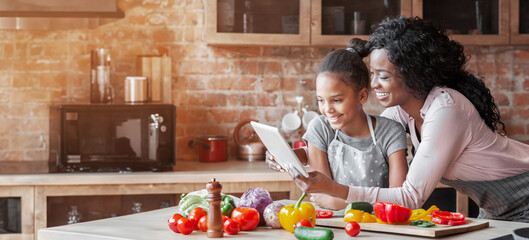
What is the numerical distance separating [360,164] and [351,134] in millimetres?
113

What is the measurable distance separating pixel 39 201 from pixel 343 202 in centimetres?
175

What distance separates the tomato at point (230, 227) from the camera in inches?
68.9

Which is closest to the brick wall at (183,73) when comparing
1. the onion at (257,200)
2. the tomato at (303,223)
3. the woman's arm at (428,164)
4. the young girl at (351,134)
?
the young girl at (351,134)

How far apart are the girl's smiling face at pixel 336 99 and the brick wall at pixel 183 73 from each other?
177 cm

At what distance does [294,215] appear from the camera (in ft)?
5.76

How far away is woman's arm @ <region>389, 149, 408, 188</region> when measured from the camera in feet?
7.36

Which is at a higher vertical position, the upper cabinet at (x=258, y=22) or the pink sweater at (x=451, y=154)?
the upper cabinet at (x=258, y=22)

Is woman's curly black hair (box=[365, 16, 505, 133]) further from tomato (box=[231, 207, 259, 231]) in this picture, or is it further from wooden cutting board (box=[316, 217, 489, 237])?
tomato (box=[231, 207, 259, 231])

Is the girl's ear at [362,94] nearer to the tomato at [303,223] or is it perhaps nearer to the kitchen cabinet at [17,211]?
the tomato at [303,223]

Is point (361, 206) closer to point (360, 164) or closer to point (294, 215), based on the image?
point (294, 215)

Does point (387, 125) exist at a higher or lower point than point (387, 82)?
lower

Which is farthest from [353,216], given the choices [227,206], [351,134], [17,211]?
[17,211]

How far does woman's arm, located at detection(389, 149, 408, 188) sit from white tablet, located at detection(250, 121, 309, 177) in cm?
50

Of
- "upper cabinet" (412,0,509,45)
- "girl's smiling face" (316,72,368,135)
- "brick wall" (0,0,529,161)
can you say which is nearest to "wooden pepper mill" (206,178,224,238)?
"girl's smiling face" (316,72,368,135)
